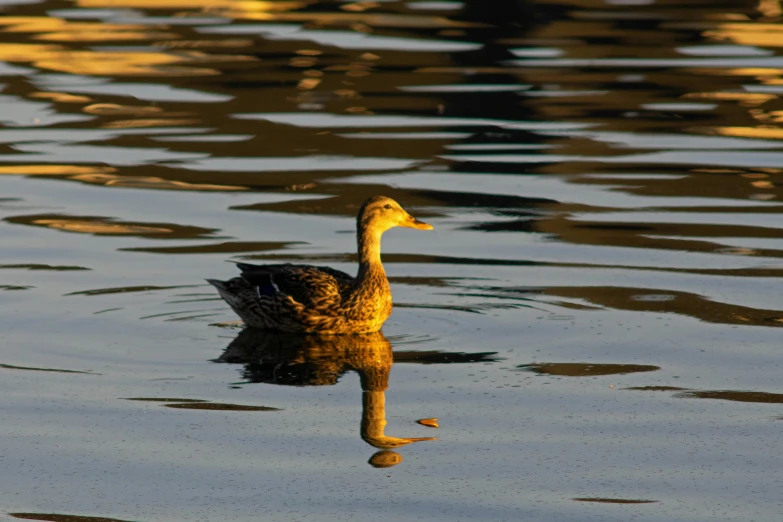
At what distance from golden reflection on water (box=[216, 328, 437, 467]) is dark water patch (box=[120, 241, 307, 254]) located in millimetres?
1958

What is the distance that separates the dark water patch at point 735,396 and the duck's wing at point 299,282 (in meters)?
2.94

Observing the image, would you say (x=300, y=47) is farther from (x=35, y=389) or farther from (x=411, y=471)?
(x=411, y=471)

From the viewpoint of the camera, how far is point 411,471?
805 centimetres

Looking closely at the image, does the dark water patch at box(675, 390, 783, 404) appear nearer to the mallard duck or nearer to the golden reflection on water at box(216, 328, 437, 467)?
the golden reflection on water at box(216, 328, 437, 467)

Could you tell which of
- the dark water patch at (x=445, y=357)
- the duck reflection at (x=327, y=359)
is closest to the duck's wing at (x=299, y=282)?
the duck reflection at (x=327, y=359)

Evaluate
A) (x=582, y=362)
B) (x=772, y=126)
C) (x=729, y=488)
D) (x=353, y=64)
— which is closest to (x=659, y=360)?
(x=582, y=362)

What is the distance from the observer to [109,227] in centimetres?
1447

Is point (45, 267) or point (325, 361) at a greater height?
point (45, 267)

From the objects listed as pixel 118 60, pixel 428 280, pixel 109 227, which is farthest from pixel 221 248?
pixel 118 60

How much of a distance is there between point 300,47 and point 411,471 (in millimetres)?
16898

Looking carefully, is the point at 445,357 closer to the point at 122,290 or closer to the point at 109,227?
the point at 122,290

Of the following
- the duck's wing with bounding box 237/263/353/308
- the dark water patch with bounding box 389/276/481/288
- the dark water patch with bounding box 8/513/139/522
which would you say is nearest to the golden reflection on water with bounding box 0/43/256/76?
the dark water patch with bounding box 389/276/481/288

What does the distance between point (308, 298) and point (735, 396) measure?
332 centimetres

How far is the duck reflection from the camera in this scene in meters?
9.52
